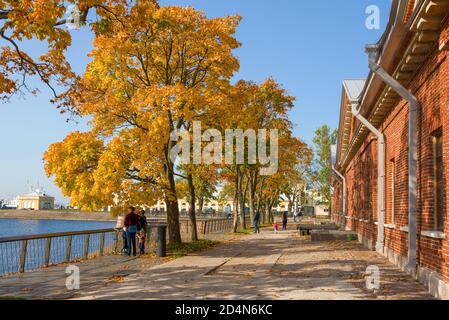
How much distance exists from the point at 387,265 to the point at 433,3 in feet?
26.6

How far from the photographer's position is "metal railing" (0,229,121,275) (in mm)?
14273

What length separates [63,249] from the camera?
1689 cm

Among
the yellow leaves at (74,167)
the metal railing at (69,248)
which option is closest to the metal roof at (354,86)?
the metal railing at (69,248)

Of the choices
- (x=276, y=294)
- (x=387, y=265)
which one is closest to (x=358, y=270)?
(x=387, y=265)

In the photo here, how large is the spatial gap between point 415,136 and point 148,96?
9.40m

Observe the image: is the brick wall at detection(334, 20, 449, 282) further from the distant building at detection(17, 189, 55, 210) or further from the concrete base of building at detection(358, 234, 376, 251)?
the distant building at detection(17, 189, 55, 210)

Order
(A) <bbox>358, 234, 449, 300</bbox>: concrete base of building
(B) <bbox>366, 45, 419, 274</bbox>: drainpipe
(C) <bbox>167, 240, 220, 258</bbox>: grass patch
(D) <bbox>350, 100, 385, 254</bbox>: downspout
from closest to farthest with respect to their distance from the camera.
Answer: (A) <bbox>358, 234, 449, 300</bbox>: concrete base of building, (B) <bbox>366, 45, 419, 274</bbox>: drainpipe, (D) <bbox>350, 100, 385, 254</bbox>: downspout, (C) <bbox>167, 240, 220, 258</bbox>: grass patch

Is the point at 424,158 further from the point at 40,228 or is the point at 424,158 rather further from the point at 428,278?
the point at 40,228

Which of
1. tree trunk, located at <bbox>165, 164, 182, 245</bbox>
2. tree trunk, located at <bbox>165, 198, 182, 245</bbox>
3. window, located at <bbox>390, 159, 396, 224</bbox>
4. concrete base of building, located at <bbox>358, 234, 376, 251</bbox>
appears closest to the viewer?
window, located at <bbox>390, 159, 396, 224</bbox>

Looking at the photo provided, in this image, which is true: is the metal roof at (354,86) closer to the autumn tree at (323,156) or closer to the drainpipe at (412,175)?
the drainpipe at (412,175)

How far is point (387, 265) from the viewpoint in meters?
14.4

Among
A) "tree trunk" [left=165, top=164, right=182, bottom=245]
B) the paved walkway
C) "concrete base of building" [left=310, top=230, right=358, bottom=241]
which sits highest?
"tree trunk" [left=165, top=164, right=182, bottom=245]

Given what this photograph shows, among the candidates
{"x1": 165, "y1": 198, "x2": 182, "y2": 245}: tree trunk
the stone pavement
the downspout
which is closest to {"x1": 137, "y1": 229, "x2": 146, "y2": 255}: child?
the stone pavement
